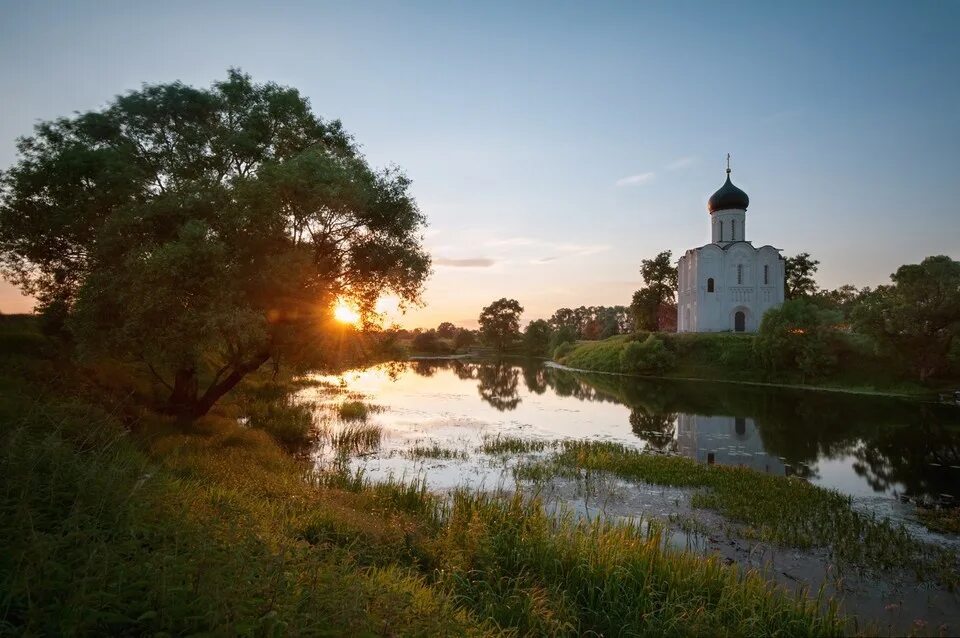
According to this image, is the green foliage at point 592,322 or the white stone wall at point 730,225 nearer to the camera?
the white stone wall at point 730,225

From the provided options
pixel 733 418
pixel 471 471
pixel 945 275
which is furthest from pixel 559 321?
pixel 471 471

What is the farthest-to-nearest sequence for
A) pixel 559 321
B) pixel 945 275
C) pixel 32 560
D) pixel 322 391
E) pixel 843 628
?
pixel 559 321
pixel 945 275
pixel 322 391
pixel 843 628
pixel 32 560

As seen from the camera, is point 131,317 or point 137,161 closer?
point 131,317

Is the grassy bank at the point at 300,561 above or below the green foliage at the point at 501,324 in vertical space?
below

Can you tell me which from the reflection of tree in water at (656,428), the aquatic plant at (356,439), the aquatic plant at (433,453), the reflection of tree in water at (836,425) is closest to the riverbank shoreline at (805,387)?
the reflection of tree in water at (836,425)

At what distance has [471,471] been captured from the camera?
53.7 ft

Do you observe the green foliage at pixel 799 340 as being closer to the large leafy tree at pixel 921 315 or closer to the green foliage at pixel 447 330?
the large leafy tree at pixel 921 315

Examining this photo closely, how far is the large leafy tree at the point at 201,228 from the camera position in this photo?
13203 millimetres

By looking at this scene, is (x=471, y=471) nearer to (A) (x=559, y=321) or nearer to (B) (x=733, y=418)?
(B) (x=733, y=418)

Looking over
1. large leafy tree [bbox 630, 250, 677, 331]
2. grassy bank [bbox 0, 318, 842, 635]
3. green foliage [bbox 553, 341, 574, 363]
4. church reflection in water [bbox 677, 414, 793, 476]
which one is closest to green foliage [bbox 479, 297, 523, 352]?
green foliage [bbox 553, 341, 574, 363]

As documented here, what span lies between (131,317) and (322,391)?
77.0 ft

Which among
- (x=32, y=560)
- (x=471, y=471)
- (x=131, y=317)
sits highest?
(x=131, y=317)

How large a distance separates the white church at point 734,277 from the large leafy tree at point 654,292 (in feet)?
25.8

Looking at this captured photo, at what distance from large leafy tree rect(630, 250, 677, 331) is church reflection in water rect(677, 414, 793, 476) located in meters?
46.0
